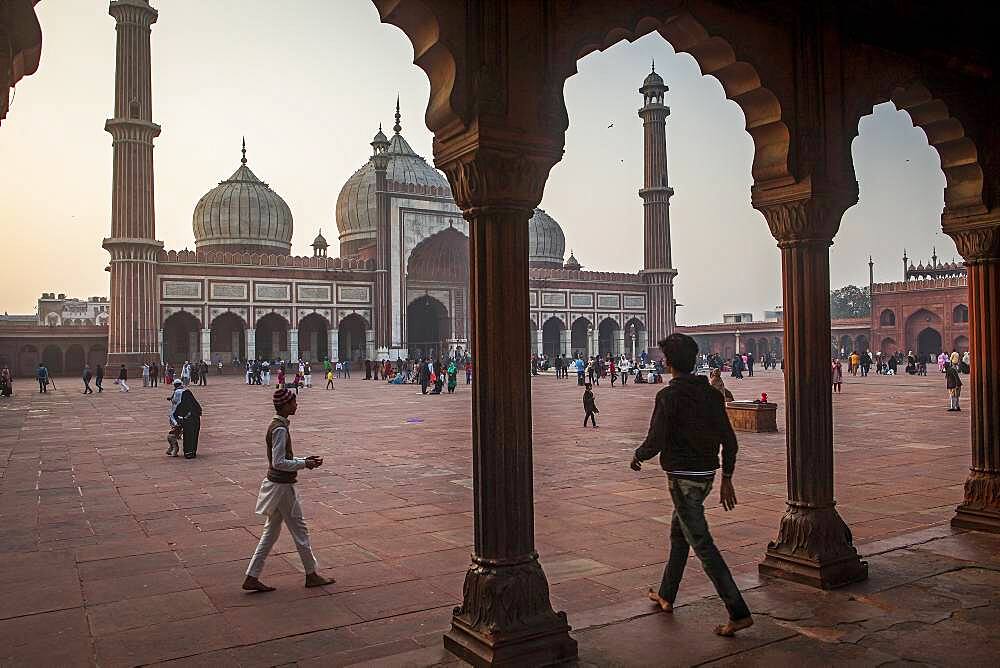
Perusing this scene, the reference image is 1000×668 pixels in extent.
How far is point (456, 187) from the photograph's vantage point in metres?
3.79

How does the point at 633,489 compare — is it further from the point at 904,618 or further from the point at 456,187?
the point at 456,187

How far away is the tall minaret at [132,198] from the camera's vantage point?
3369 centimetres

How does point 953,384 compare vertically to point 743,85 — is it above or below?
below

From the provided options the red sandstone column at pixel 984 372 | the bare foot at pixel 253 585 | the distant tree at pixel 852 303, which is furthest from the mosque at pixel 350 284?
the red sandstone column at pixel 984 372

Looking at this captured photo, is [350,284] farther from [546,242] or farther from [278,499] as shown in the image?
[278,499]

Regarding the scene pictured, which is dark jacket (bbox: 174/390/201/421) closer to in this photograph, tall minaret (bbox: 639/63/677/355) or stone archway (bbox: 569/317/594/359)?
tall minaret (bbox: 639/63/677/355)

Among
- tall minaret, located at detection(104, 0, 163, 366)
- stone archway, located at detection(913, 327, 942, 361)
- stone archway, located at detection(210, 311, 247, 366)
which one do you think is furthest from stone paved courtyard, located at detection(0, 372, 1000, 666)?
stone archway, located at detection(913, 327, 942, 361)

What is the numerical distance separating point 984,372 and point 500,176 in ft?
13.8

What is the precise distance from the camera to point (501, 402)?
363 cm

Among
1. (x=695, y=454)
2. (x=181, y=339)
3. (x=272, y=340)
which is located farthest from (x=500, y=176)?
(x=272, y=340)

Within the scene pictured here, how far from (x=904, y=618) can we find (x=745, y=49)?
3.18 metres

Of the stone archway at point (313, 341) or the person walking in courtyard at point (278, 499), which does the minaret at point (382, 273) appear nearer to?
the stone archway at point (313, 341)

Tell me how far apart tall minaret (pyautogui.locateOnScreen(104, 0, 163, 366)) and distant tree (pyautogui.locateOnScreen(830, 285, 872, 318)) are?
61.2 m

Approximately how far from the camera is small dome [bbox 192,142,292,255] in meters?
45.7
